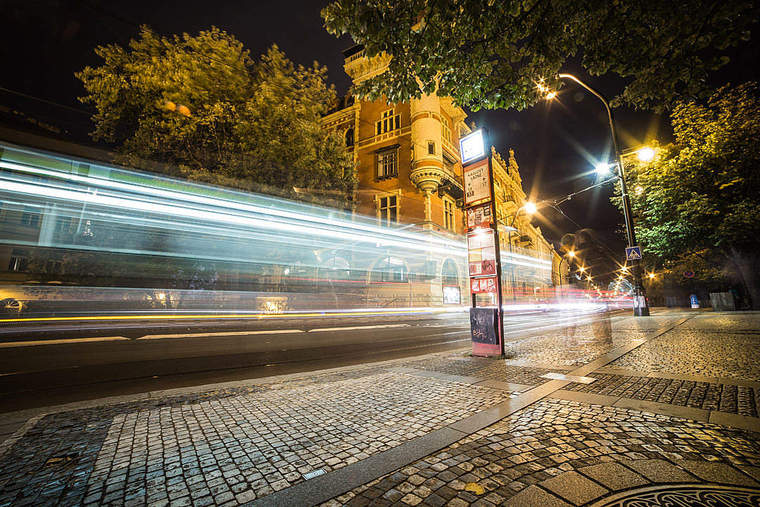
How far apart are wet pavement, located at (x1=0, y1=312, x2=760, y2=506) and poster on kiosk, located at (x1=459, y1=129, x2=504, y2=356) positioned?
73.6 inches

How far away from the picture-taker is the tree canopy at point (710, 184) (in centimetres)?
1352

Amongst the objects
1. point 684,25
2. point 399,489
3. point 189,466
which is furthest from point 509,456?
point 684,25

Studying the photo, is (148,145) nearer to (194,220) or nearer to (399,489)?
(194,220)

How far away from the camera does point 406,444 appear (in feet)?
7.50

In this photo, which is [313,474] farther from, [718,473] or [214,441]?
[718,473]

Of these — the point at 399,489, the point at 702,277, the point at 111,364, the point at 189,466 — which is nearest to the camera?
the point at 399,489

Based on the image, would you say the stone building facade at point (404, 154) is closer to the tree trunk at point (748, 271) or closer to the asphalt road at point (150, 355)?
the tree trunk at point (748, 271)

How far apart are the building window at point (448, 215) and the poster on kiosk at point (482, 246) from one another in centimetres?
2104

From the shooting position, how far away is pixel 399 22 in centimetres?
416

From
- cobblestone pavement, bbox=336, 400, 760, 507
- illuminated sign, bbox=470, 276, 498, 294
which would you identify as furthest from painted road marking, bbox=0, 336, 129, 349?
cobblestone pavement, bbox=336, 400, 760, 507

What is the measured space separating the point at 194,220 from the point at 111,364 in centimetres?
898

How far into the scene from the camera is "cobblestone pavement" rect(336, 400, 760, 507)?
5.44 ft

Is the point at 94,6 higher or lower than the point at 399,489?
higher

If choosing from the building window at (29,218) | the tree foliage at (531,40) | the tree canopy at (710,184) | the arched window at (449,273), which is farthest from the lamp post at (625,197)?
the building window at (29,218)
